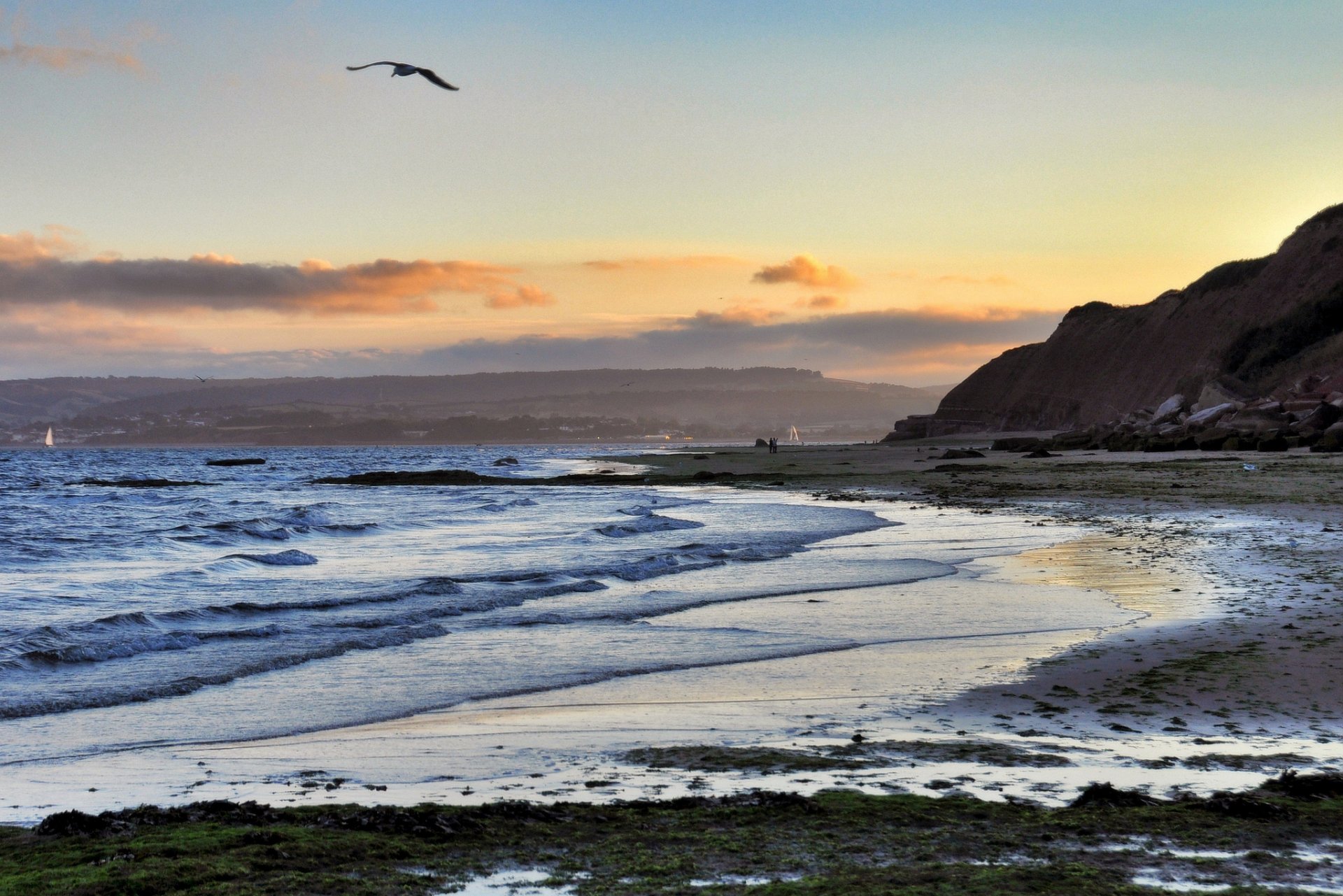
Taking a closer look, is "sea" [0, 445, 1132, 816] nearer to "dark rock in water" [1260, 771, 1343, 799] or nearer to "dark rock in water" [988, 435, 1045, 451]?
"dark rock in water" [1260, 771, 1343, 799]

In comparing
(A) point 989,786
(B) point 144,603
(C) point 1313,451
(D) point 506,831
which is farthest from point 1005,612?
(C) point 1313,451

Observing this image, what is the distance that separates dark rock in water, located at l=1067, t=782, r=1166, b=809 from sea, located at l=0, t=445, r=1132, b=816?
421 cm

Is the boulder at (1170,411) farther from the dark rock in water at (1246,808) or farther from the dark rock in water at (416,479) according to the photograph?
the dark rock in water at (1246,808)

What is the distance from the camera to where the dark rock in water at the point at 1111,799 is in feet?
15.3

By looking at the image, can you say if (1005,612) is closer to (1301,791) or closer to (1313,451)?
(1301,791)

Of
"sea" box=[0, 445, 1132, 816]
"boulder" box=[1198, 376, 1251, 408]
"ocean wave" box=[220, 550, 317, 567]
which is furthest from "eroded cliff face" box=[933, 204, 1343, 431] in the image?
"ocean wave" box=[220, 550, 317, 567]

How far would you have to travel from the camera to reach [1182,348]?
72.2 m

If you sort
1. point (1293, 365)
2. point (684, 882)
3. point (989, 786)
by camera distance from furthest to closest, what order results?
1. point (1293, 365)
2. point (989, 786)
3. point (684, 882)

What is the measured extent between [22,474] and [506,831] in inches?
3209

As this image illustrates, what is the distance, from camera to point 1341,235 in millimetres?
63031

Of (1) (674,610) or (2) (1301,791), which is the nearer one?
(2) (1301,791)

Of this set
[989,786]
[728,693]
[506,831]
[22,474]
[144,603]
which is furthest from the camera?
[22,474]

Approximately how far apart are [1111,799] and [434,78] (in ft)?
51.2

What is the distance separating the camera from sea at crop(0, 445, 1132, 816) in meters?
7.80
